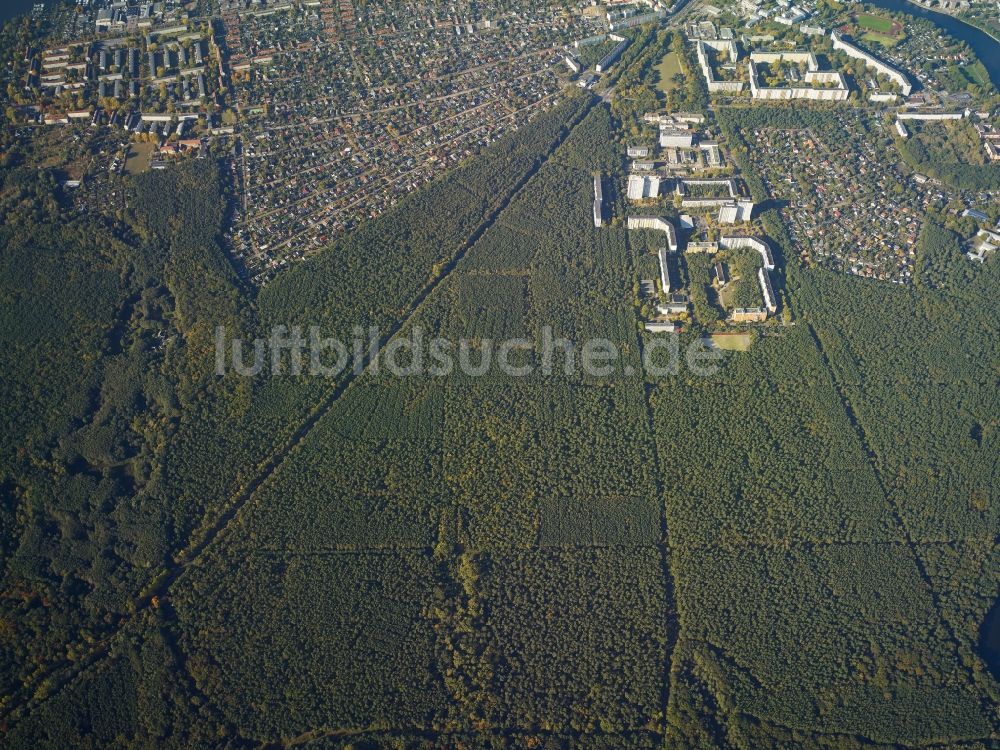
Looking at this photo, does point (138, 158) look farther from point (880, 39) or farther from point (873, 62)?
point (880, 39)

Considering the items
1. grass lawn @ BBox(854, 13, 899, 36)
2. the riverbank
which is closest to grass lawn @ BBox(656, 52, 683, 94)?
grass lawn @ BBox(854, 13, 899, 36)

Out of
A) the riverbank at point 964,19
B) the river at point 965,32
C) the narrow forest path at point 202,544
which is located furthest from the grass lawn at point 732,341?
the riverbank at point 964,19

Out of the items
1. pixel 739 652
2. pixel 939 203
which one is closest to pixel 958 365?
pixel 939 203

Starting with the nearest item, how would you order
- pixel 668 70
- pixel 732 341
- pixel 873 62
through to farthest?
pixel 732 341
pixel 873 62
pixel 668 70

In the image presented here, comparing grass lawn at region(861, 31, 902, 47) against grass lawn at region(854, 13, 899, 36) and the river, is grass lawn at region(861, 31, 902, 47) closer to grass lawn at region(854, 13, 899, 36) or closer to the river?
grass lawn at region(854, 13, 899, 36)

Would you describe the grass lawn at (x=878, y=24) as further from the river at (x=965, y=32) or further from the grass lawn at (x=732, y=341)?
the grass lawn at (x=732, y=341)

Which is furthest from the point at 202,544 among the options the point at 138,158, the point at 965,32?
the point at 965,32

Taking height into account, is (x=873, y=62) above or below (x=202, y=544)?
above
